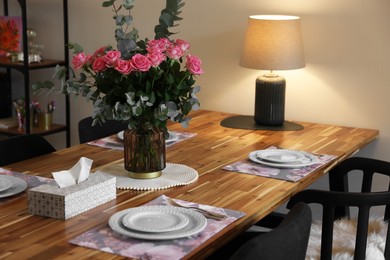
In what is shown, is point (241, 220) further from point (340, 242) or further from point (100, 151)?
point (100, 151)

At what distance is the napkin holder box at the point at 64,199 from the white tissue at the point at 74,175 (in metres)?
0.01

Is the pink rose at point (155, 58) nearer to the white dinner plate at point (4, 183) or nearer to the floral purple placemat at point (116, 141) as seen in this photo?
the white dinner plate at point (4, 183)

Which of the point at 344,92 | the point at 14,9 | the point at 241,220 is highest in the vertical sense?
the point at 14,9

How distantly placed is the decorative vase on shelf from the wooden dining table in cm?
11

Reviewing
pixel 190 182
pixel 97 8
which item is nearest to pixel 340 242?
pixel 190 182

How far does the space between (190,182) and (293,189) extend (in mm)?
320

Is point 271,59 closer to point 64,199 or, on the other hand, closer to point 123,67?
point 123,67

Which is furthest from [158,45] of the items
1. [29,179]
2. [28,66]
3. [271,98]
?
[28,66]

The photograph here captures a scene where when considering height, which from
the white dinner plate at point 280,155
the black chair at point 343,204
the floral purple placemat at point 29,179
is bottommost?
the black chair at point 343,204

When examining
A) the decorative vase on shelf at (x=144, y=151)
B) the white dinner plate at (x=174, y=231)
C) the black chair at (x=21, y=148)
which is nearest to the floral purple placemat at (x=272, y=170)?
the decorative vase on shelf at (x=144, y=151)

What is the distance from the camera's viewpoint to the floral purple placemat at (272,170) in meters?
2.28

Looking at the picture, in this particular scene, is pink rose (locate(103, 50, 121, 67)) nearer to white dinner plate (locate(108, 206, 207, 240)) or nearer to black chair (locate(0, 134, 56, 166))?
white dinner plate (locate(108, 206, 207, 240))

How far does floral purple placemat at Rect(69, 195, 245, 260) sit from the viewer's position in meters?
1.60

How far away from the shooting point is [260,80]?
3098 millimetres
